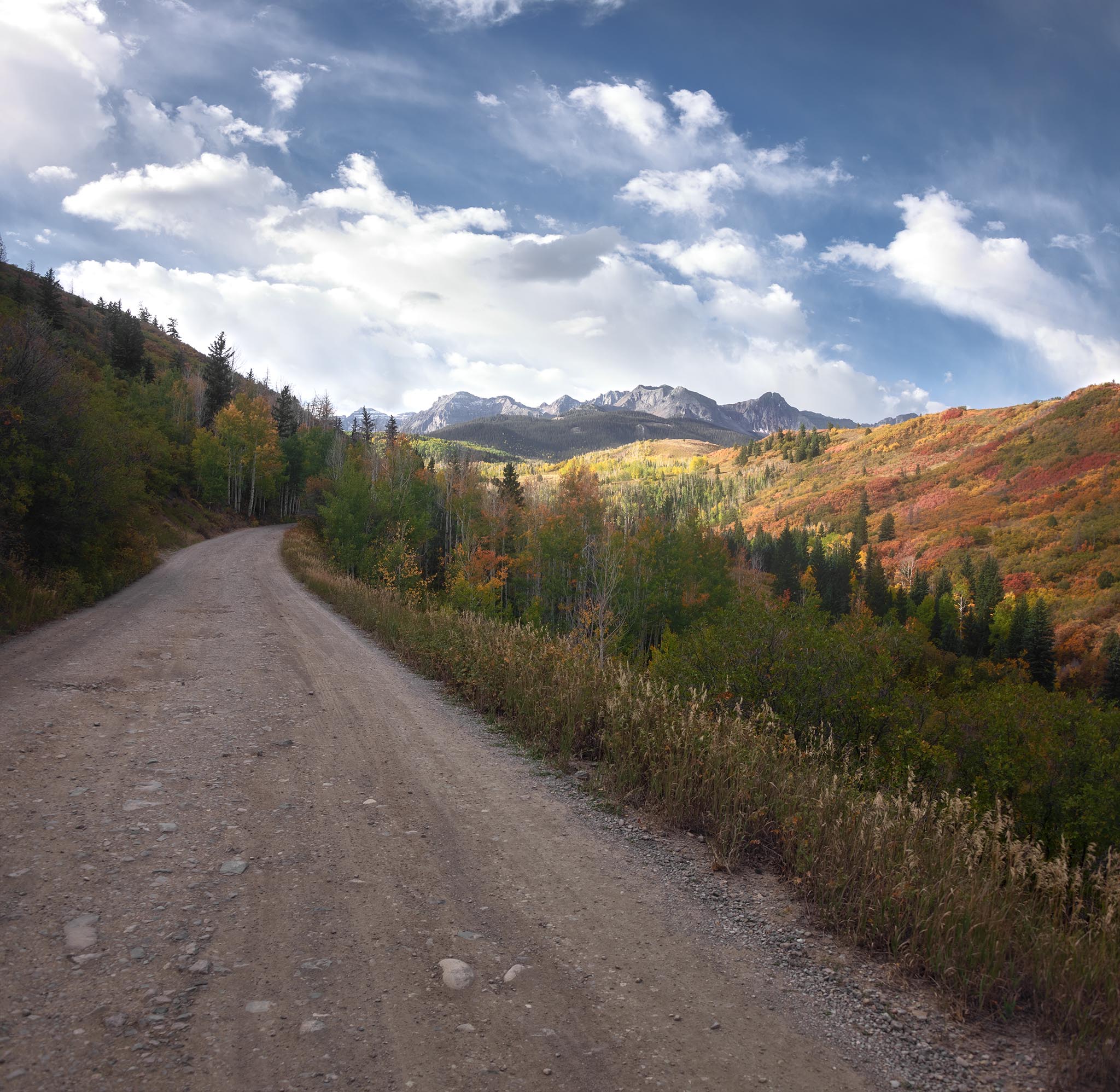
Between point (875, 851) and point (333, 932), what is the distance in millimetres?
3558

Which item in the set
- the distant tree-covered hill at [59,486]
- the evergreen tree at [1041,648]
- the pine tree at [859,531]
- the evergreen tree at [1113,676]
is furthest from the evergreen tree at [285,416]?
the pine tree at [859,531]

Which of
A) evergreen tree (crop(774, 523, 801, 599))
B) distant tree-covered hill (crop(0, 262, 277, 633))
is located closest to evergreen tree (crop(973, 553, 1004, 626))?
evergreen tree (crop(774, 523, 801, 599))

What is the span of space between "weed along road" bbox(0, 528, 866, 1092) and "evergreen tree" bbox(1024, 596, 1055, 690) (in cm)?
7643

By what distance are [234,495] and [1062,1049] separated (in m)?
69.0

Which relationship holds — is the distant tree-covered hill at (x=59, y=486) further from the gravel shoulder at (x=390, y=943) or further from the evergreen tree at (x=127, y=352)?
the evergreen tree at (x=127, y=352)

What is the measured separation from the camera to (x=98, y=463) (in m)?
17.8

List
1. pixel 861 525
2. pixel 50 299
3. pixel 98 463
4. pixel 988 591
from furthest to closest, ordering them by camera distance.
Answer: pixel 861 525, pixel 988 591, pixel 50 299, pixel 98 463

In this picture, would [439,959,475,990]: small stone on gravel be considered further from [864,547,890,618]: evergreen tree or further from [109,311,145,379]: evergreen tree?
[864,547,890,618]: evergreen tree

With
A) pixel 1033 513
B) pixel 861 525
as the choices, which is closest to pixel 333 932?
pixel 861 525

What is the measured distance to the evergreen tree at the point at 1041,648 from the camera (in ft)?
206

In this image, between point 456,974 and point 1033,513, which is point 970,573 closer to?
point 1033,513

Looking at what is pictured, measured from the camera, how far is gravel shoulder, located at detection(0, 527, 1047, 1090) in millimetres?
2650

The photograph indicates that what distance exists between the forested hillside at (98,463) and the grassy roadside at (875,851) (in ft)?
38.9

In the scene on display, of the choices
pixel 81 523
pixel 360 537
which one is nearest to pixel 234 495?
pixel 360 537
